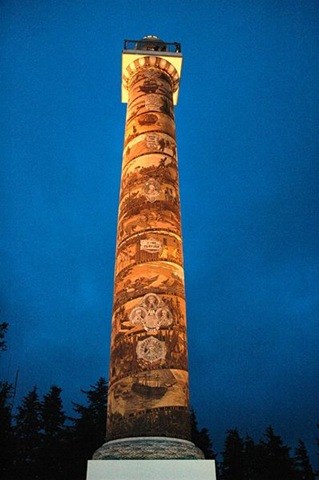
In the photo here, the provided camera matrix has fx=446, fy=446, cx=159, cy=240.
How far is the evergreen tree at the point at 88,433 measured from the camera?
66.8 ft

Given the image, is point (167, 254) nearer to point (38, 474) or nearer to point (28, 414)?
point (38, 474)

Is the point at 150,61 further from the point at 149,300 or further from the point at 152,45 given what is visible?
the point at 149,300

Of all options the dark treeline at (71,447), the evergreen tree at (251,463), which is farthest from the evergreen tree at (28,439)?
the evergreen tree at (251,463)

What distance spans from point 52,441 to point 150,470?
19.6m

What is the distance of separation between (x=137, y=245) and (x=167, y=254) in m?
0.55

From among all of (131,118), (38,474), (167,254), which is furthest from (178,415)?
(38,474)

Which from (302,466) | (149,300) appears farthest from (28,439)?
(149,300)

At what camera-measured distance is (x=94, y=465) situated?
5789mm

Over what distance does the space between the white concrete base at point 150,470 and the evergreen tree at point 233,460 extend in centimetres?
2504

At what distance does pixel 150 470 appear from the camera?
5.69 metres

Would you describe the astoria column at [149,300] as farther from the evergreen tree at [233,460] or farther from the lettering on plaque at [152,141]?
the evergreen tree at [233,460]

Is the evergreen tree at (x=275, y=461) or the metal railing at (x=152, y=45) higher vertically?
the metal railing at (x=152, y=45)

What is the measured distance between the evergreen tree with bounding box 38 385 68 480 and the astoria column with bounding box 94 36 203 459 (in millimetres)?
16399

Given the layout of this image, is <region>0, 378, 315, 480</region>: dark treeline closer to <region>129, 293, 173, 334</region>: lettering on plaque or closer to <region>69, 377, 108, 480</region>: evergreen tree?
<region>69, 377, 108, 480</region>: evergreen tree
